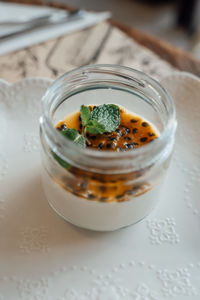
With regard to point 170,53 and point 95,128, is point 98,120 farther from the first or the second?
point 170,53

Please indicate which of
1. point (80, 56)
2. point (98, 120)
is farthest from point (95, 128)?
point (80, 56)

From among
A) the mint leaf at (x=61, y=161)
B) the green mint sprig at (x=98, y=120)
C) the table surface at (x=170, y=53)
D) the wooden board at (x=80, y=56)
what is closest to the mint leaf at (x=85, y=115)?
the green mint sprig at (x=98, y=120)

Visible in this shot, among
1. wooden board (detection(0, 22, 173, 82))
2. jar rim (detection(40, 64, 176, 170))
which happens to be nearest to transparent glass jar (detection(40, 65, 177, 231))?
jar rim (detection(40, 64, 176, 170))

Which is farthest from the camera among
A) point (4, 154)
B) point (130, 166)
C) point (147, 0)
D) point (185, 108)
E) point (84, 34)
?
point (147, 0)

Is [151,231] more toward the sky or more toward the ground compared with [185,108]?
more toward the ground

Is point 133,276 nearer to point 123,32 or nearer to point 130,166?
point 130,166

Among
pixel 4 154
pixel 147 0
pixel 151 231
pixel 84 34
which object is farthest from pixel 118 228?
pixel 147 0
